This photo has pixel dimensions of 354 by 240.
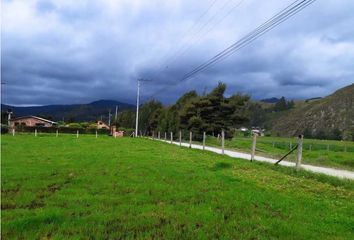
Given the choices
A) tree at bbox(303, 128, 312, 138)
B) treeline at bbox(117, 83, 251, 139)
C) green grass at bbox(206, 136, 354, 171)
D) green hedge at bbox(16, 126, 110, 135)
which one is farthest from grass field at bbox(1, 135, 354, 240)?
tree at bbox(303, 128, 312, 138)

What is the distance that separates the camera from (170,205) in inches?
382

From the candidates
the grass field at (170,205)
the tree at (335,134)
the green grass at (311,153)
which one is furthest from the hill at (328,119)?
the grass field at (170,205)

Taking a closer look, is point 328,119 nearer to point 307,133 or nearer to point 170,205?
point 307,133

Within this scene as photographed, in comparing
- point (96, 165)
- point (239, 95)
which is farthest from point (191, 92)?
point (96, 165)

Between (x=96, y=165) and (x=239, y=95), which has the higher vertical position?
(x=239, y=95)

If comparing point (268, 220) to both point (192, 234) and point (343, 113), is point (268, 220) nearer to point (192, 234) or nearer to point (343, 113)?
point (192, 234)

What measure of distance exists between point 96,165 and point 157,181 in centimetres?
563

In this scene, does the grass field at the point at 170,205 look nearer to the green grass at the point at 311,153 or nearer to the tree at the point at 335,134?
the green grass at the point at 311,153

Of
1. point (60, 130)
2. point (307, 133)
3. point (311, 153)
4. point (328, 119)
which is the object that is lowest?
point (311, 153)

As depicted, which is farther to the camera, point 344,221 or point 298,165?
point 298,165

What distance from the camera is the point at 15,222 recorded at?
752 cm

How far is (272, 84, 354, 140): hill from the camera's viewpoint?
148 metres

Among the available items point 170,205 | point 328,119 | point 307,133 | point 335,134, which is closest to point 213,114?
point 170,205

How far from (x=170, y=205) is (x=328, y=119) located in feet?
518
